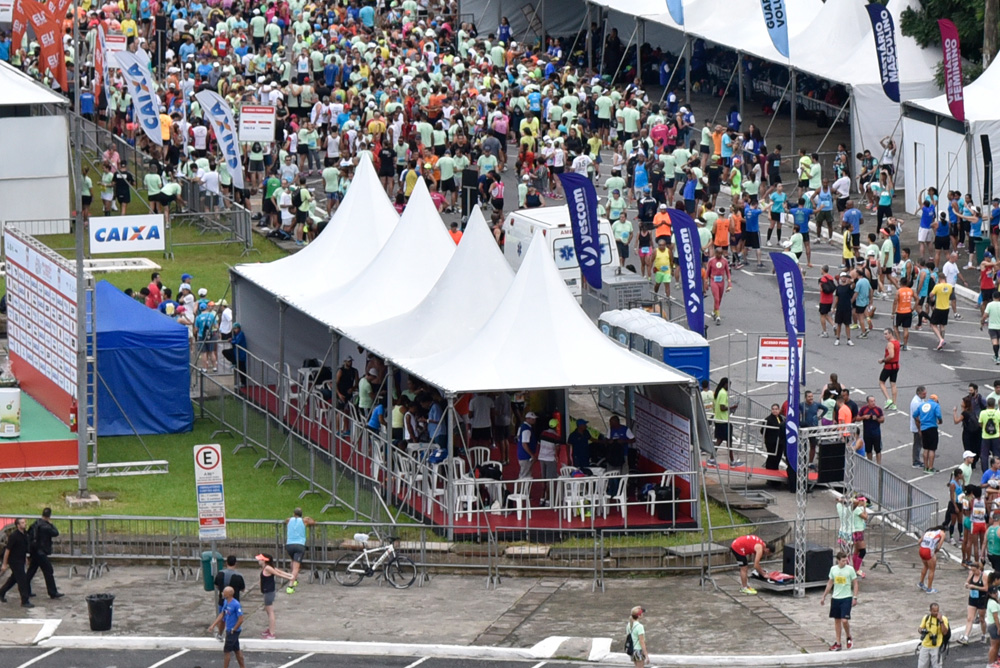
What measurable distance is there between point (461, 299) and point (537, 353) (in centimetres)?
307

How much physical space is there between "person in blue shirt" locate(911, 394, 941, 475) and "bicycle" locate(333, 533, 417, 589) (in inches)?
340

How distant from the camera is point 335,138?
156ft

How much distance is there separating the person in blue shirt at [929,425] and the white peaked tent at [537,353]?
4840 mm

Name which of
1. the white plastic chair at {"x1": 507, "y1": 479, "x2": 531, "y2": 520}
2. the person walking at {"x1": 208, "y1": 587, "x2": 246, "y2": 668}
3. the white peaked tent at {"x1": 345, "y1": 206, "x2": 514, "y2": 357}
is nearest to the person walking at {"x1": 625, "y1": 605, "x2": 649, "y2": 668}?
the person walking at {"x1": 208, "y1": 587, "x2": 246, "y2": 668}

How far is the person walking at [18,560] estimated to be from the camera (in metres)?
26.0

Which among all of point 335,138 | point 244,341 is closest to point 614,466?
point 244,341

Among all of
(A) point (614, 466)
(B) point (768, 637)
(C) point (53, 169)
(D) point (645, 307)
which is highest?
(C) point (53, 169)

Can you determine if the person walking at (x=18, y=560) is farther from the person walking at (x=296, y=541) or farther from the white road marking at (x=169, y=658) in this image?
the person walking at (x=296, y=541)

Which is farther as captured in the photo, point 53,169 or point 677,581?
point 53,169

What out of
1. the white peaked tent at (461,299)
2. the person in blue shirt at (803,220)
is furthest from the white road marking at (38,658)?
the person in blue shirt at (803,220)

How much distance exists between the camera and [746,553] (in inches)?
1051

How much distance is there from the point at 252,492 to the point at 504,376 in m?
5.22

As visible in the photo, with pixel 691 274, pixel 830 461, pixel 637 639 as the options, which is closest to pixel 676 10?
pixel 691 274

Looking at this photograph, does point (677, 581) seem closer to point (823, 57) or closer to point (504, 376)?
point (504, 376)
